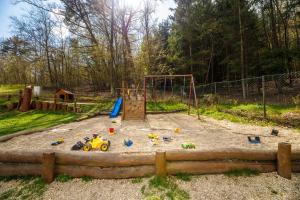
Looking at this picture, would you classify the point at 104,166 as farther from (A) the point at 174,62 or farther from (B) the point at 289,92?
(A) the point at 174,62

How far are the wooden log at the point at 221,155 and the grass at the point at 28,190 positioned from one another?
7.66ft

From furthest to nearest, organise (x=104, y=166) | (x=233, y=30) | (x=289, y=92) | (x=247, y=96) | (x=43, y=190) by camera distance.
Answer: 1. (x=233, y=30)
2. (x=247, y=96)
3. (x=289, y=92)
4. (x=104, y=166)
5. (x=43, y=190)

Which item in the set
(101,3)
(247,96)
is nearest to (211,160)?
(247,96)

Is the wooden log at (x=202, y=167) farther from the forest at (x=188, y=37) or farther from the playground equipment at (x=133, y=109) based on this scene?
the forest at (x=188, y=37)

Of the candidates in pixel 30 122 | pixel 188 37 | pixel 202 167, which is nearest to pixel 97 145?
pixel 202 167

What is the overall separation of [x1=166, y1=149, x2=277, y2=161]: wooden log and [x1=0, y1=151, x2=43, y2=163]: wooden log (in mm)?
2547

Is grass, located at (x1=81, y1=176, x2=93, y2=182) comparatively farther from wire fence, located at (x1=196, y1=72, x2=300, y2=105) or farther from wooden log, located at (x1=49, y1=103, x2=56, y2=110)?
wooden log, located at (x1=49, y1=103, x2=56, y2=110)

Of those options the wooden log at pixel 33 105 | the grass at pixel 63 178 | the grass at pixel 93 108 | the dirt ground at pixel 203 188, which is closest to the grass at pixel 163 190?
the dirt ground at pixel 203 188

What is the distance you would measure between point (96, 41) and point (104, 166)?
2069 cm

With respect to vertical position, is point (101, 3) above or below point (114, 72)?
above

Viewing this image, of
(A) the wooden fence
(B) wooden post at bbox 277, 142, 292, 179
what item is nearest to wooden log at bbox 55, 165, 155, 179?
(A) the wooden fence

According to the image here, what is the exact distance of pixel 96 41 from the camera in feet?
74.1

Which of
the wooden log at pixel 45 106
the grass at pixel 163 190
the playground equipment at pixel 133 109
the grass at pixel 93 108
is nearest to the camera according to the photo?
the grass at pixel 163 190

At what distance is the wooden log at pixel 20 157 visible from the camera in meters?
4.11
